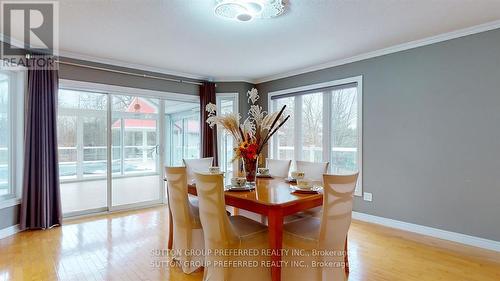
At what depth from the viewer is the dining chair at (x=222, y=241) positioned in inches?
79.8

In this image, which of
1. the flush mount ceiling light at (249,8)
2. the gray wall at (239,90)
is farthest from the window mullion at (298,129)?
the flush mount ceiling light at (249,8)

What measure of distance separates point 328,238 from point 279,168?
1.56 metres

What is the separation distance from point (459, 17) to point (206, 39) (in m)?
2.79

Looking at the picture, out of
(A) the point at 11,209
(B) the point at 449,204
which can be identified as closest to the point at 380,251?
(B) the point at 449,204

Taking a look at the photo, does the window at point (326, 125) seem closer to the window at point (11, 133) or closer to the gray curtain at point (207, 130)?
the gray curtain at point (207, 130)

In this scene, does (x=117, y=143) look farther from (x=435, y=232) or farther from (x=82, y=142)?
(x=435, y=232)

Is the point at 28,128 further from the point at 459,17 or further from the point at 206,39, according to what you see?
the point at 459,17

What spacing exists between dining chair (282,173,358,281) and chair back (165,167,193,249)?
0.94m

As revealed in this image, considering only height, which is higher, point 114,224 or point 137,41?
point 137,41

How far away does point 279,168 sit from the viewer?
11.6 ft

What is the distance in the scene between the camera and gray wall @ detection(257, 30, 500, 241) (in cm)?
304

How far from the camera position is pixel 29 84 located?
360 centimetres

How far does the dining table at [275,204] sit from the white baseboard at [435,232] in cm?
209

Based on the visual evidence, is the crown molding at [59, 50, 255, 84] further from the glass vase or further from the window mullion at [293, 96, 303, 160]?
the glass vase
